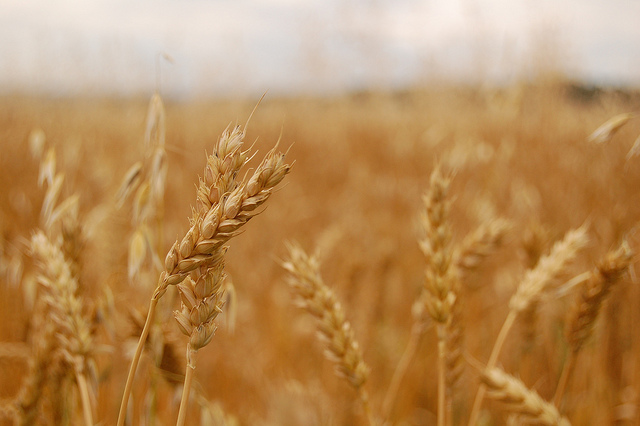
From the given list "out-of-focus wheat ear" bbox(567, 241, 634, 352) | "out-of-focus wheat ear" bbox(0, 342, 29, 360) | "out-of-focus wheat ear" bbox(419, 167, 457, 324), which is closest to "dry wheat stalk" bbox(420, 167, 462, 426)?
"out-of-focus wheat ear" bbox(419, 167, 457, 324)

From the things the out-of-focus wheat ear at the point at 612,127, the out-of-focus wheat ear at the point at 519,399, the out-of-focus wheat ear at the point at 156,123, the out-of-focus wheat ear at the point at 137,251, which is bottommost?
the out-of-focus wheat ear at the point at 519,399

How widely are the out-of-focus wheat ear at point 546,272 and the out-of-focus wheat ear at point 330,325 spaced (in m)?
0.30

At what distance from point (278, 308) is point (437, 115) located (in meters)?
6.12

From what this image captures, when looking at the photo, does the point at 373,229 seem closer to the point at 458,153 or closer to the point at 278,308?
the point at 458,153

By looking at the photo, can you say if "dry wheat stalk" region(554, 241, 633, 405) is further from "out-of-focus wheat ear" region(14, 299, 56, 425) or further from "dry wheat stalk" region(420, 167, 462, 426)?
"out-of-focus wheat ear" region(14, 299, 56, 425)

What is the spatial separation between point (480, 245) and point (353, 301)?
756 millimetres

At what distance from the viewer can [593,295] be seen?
685 mm

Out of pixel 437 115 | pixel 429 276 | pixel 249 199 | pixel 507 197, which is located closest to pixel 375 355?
pixel 429 276

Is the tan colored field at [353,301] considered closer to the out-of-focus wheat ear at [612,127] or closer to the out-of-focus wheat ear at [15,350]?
the out-of-focus wheat ear at [15,350]

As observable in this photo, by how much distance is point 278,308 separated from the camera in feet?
5.47

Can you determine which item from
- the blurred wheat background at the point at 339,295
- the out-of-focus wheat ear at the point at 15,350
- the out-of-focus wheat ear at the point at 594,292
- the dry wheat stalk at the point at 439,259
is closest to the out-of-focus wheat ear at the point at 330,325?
the blurred wheat background at the point at 339,295

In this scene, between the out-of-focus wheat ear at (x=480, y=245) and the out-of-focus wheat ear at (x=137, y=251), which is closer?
the out-of-focus wheat ear at (x=137, y=251)

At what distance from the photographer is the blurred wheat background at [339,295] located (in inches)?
23.8

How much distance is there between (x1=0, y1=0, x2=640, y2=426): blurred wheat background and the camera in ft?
1.98
